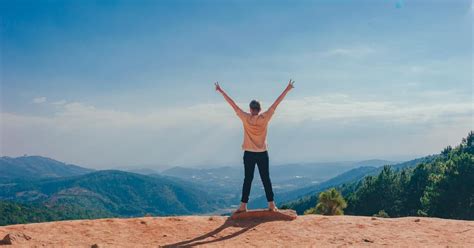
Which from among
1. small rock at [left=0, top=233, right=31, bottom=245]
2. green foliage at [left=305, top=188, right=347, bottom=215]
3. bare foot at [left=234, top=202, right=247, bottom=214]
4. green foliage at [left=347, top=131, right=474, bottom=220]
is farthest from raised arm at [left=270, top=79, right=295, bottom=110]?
green foliage at [left=347, top=131, right=474, bottom=220]

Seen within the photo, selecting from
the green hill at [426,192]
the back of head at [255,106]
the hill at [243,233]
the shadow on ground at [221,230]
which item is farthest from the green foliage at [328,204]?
the back of head at [255,106]

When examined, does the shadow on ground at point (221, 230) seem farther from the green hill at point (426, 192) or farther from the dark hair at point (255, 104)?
the green hill at point (426, 192)

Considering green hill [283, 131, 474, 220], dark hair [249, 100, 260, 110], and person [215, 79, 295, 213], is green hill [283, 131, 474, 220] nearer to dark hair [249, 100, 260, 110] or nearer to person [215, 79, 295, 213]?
person [215, 79, 295, 213]

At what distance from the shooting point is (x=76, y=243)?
8430mm

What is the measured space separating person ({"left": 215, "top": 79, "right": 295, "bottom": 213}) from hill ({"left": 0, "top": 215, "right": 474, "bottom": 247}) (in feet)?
3.56

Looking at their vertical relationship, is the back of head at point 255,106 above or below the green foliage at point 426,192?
above

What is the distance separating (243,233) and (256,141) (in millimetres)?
2663

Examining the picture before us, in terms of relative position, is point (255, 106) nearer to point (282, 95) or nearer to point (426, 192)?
point (282, 95)

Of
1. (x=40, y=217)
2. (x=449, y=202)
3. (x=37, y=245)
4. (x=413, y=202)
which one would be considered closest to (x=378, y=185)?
(x=413, y=202)

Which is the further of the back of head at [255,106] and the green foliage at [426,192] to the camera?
the green foliage at [426,192]

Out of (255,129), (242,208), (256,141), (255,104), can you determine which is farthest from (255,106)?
(242,208)

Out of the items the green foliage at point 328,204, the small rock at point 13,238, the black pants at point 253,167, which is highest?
the black pants at point 253,167

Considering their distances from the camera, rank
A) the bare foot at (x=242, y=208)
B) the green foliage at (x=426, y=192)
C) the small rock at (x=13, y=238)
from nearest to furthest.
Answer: the small rock at (x=13, y=238)
the bare foot at (x=242, y=208)
the green foliage at (x=426, y=192)

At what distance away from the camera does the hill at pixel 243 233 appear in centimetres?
856
